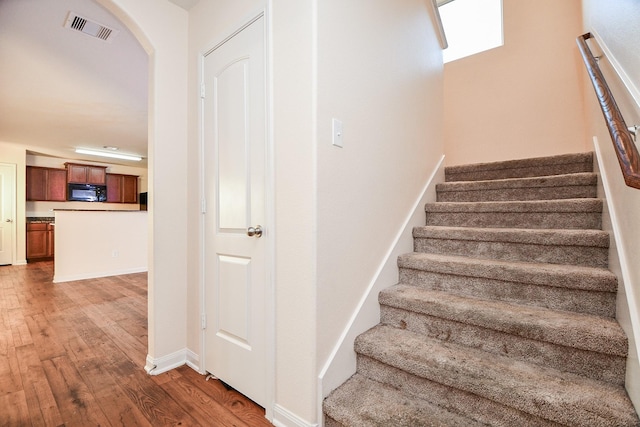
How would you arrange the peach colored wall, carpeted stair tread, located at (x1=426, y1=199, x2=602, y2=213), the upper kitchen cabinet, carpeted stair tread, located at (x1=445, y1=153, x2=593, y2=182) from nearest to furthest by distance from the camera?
carpeted stair tread, located at (x1=426, y1=199, x2=602, y2=213) → carpeted stair tread, located at (x1=445, y1=153, x2=593, y2=182) → the peach colored wall → the upper kitchen cabinet

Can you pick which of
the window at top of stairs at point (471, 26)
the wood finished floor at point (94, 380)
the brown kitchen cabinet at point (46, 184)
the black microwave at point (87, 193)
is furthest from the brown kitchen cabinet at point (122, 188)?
the window at top of stairs at point (471, 26)

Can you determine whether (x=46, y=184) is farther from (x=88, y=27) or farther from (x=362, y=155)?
(x=362, y=155)

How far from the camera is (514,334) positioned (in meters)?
1.34

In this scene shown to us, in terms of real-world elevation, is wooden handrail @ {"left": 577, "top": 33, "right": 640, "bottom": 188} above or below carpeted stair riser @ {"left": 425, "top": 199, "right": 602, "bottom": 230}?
above

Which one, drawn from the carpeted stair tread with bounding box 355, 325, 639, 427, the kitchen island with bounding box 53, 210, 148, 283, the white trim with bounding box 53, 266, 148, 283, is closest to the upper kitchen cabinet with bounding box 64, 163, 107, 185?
the kitchen island with bounding box 53, 210, 148, 283

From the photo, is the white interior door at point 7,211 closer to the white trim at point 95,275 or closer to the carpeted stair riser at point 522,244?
the white trim at point 95,275

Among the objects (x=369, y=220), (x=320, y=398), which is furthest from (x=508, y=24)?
(x=320, y=398)

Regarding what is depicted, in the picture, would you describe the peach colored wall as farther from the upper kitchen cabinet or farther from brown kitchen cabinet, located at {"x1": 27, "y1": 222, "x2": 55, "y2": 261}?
brown kitchen cabinet, located at {"x1": 27, "y1": 222, "x2": 55, "y2": 261}

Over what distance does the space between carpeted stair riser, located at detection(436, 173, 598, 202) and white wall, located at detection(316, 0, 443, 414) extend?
363 millimetres

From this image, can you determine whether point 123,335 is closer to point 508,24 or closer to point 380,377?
point 380,377

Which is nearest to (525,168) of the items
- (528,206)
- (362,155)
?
(528,206)

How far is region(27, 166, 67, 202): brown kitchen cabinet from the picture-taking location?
6.95 meters

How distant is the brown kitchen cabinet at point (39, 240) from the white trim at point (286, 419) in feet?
27.0

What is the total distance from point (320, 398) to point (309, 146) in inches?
44.8
